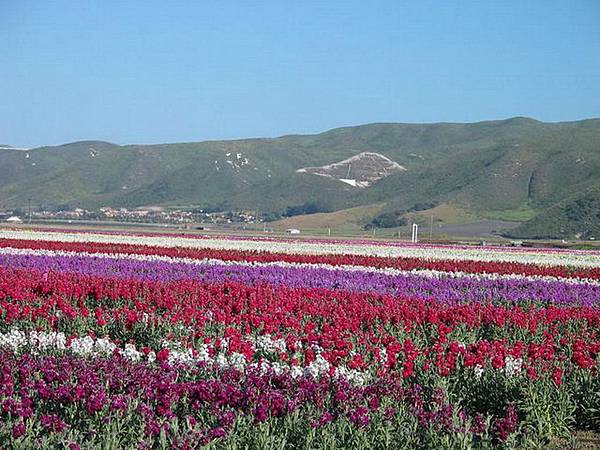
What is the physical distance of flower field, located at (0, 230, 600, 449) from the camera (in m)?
7.06

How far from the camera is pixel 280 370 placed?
9.17 m

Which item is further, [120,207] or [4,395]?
[120,207]

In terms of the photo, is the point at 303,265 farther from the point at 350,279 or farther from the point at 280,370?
the point at 280,370

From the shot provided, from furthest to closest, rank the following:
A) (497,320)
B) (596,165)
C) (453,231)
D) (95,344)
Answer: (596,165) → (453,231) → (497,320) → (95,344)

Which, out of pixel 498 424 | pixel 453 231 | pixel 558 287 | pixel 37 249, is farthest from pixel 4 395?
pixel 453 231

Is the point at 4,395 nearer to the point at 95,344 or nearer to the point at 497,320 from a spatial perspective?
the point at 95,344

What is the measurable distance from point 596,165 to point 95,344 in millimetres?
126604

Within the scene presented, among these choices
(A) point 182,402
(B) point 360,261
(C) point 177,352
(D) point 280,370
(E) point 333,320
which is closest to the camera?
(A) point 182,402

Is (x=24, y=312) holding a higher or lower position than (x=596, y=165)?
lower

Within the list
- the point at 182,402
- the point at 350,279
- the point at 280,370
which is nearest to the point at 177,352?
the point at 280,370

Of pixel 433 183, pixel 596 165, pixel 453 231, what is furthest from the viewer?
pixel 433 183

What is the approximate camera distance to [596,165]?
5079 inches

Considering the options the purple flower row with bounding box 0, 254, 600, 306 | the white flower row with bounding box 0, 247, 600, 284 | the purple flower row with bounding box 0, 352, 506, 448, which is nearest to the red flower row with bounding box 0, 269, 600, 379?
the purple flower row with bounding box 0, 352, 506, 448

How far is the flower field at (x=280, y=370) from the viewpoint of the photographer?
706cm
